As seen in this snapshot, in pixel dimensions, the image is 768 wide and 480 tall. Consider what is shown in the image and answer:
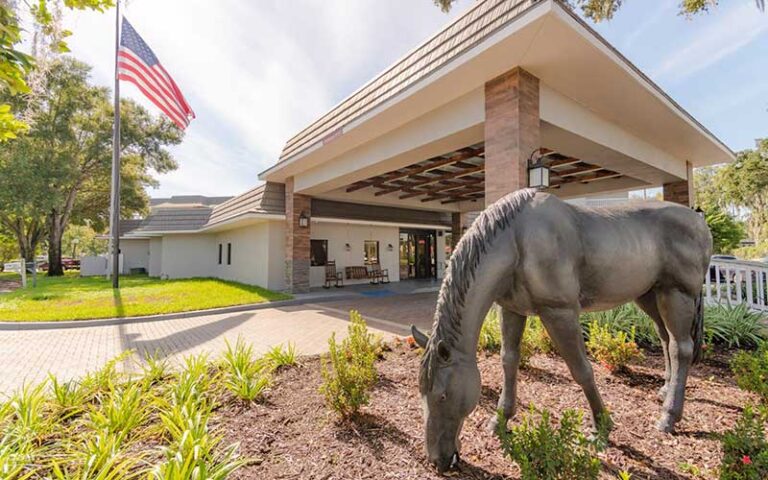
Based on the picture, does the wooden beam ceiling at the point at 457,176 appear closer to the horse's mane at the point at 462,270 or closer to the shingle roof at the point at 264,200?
the shingle roof at the point at 264,200

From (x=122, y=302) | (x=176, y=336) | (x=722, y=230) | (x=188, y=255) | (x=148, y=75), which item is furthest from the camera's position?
(x=188, y=255)

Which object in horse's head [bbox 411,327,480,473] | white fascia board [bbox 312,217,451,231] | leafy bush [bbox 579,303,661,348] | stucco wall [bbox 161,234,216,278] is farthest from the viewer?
stucco wall [bbox 161,234,216,278]

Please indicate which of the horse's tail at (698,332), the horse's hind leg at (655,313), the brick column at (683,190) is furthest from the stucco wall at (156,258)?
the brick column at (683,190)

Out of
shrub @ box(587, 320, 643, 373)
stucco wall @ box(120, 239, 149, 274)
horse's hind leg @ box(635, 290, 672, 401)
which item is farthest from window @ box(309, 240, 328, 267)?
stucco wall @ box(120, 239, 149, 274)

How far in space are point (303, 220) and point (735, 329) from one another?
11.4 meters

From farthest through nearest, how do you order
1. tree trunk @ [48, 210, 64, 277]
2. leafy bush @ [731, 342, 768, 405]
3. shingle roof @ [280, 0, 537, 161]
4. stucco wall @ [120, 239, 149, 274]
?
1. stucco wall @ [120, 239, 149, 274]
2. tree trunk @ [48, 210, 64, 277]
3. shingle roof @ [280, 0, 537, 161]
4. leafy bush @ [731, 342, 768, 405]

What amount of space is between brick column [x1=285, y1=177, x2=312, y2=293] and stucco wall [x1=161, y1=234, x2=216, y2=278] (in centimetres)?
905

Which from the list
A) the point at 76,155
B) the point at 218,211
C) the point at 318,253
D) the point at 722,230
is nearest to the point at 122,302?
the point at 318,253

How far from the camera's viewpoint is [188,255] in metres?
18.4

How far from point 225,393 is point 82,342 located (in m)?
4.86

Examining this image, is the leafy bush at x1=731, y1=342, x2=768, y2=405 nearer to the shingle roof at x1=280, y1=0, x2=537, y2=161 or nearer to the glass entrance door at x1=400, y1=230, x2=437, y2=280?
the shingle roof at x1=280, y1=0, x2=537, y2=161

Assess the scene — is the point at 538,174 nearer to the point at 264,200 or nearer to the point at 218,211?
the point at 264,200

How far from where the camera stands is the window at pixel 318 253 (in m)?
14.4

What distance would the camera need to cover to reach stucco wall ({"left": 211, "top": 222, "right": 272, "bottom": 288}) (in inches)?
501
